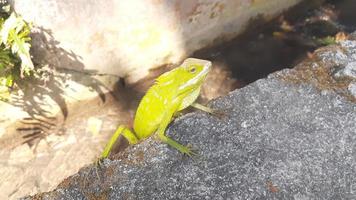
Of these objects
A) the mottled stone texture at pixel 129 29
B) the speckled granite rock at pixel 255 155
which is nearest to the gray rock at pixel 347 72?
the speckled granite rock at pixel 255 155

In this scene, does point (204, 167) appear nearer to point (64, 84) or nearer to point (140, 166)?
point (140, 166)

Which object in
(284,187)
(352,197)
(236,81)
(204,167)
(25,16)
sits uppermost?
(25,16)

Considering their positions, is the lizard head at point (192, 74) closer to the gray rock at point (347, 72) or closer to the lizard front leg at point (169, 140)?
the lizard front leg at point (169, 140)

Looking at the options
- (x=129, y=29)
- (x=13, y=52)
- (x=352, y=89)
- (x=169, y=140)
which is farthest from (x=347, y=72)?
(x=13, y=52)

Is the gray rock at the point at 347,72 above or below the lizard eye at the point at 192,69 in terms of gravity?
below

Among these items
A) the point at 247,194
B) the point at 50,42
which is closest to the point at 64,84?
the point at 50,42

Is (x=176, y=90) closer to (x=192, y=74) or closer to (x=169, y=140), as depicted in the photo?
(x=192, y=74)
